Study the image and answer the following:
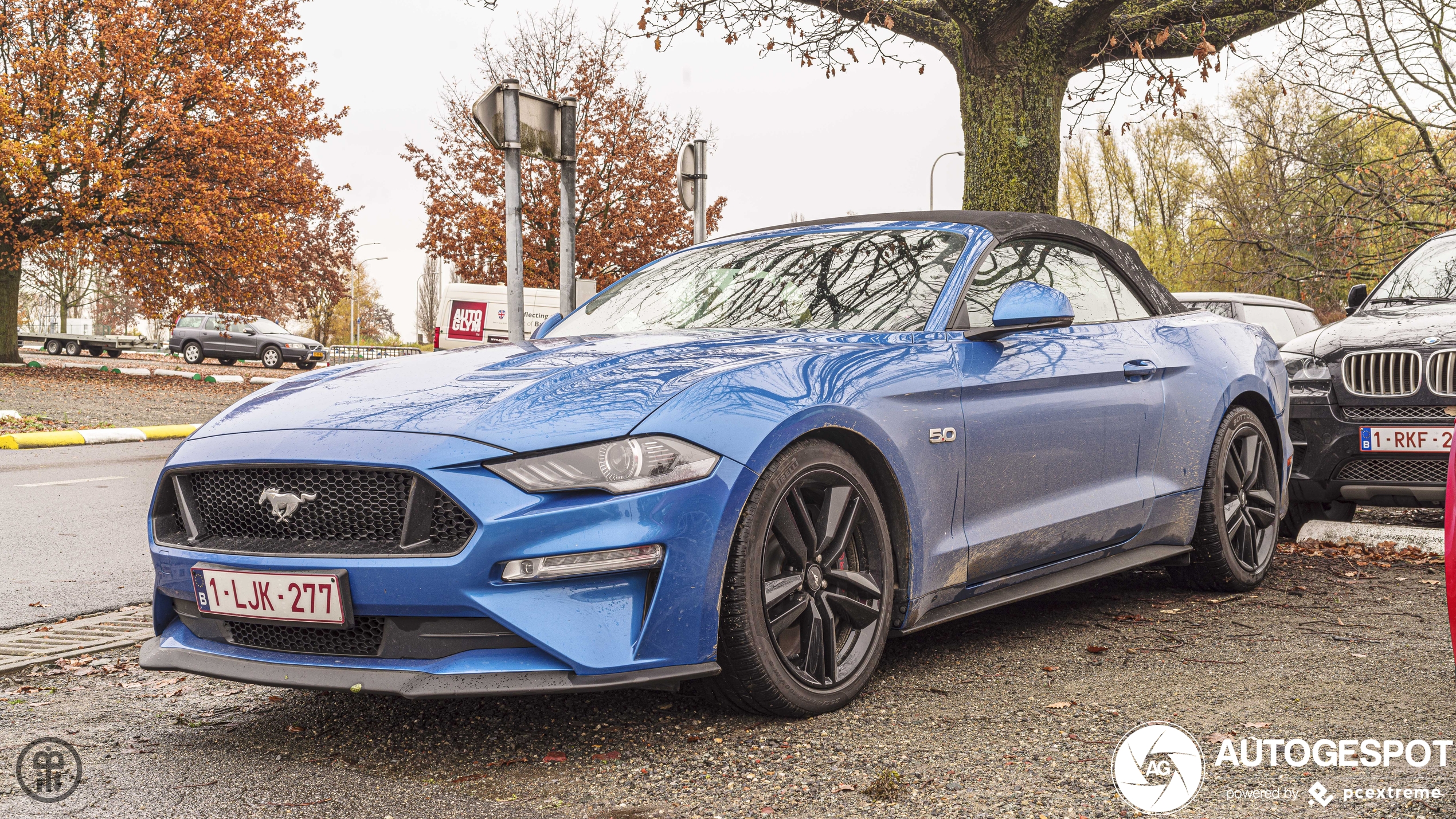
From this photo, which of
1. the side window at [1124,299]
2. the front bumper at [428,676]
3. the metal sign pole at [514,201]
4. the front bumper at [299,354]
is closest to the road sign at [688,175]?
the metal sign pole at [514,201]

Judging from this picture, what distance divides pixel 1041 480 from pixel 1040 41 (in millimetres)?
5850

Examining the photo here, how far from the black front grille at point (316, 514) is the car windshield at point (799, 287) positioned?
1.40 metres

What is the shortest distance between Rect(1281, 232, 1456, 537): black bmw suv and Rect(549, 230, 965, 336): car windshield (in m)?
3.09

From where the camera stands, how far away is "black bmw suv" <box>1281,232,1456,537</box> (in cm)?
593

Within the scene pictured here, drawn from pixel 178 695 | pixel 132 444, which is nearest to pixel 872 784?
pixel 178 695

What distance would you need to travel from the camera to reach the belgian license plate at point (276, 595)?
282cm

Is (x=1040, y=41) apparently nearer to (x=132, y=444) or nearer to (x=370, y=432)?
(x=370, y=432)

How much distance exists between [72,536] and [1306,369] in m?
6.87

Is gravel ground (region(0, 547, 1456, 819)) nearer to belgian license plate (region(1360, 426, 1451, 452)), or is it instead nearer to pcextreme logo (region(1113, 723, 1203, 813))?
pcextreme logo (region(1113, 723, 1203, 813))

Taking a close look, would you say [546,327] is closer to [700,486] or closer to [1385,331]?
[700,486]

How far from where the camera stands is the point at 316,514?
2.95 m

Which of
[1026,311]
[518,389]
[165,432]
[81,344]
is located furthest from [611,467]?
[81,344]

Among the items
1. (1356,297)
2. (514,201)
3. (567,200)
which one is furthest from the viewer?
(567,200)

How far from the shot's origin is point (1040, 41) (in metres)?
8.88
